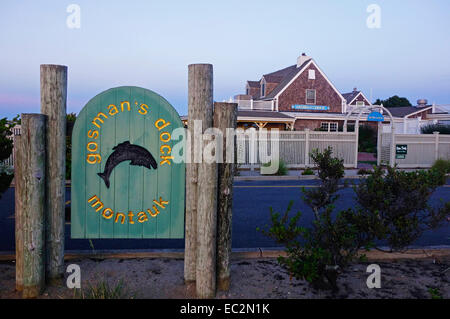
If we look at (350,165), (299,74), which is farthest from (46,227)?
(299,74)

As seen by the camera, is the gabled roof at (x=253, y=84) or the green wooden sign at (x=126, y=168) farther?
the gabled roof at (x=253, y=84)

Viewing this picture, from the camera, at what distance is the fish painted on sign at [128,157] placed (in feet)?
14.0

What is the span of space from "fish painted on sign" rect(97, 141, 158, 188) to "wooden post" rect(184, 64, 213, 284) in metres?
0.46

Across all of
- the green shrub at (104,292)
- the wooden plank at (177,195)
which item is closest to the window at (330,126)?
the wooden plank at (177,195)

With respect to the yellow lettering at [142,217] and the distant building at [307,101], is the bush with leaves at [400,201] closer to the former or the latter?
the yellow lettering at [142,217]

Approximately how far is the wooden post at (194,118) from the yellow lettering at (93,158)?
3.20 feet

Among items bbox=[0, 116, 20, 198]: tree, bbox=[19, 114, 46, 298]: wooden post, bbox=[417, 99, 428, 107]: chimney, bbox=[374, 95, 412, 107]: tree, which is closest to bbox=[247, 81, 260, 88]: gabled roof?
bbox=[417, 99, 428, 107]: chimney

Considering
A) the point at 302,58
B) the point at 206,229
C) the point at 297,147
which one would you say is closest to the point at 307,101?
the point at 302,58

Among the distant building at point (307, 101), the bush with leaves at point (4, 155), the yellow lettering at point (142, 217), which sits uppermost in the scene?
the distant building at point (307, 101)

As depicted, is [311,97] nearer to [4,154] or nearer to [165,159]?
[4,154]

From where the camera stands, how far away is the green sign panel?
2008cm

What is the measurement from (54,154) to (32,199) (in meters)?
0.51

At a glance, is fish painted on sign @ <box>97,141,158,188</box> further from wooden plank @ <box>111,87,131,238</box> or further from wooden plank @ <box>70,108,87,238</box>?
wooden plank @ <box>70,108,87,238</box>

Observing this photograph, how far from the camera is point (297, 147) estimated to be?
62.0 ft
